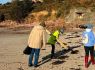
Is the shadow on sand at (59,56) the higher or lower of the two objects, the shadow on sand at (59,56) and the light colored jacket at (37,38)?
the lower

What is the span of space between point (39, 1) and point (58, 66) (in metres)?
42.2

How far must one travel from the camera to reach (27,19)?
48.4 meters

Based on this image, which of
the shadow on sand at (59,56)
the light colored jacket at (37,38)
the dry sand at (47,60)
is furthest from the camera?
the shadow on sand at (59,56)

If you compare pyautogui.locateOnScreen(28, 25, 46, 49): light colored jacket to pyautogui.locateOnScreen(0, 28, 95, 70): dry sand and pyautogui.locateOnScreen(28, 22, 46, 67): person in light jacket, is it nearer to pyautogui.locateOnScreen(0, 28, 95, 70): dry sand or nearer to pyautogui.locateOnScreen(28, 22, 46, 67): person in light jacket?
pyautogui.locateOnScreen(28, 22, 46, 67): person in light jacket

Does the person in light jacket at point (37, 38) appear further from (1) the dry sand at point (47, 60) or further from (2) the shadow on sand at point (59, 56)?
(2) the shadow on sand at point (59, 56)

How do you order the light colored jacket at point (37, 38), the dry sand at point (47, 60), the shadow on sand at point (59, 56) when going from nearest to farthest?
1. the light colored jacket at point (37, 38)
2. the dry sand at point (47, 60)
3. the shadow on sand at point (59, 56)

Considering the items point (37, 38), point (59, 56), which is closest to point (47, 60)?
point (59, 56)

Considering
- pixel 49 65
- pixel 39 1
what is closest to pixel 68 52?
pixel 49 65

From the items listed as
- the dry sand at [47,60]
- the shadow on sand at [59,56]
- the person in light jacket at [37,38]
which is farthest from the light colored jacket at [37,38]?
the shadow on sand at [59,56]

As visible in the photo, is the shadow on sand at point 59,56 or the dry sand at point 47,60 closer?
the dry sand at point 47,60

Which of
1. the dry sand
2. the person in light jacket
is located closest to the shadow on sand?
the dry sand

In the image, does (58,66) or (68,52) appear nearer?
(58,66)

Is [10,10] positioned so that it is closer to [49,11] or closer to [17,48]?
[49,11]

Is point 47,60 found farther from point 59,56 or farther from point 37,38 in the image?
point 37,38
